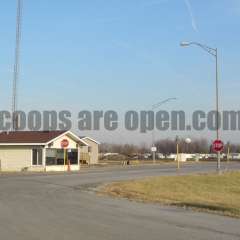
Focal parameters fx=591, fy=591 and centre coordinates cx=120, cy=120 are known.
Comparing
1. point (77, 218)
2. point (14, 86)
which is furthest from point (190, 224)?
point (14, 86)

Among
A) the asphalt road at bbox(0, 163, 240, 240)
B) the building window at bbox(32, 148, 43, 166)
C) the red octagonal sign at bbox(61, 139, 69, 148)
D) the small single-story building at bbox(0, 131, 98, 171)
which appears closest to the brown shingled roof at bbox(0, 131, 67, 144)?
the small single-story building at bbox(0, 131, 98, 171)

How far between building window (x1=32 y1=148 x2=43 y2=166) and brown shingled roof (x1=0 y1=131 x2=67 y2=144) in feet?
3.19

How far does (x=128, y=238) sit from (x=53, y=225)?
2.71 meters

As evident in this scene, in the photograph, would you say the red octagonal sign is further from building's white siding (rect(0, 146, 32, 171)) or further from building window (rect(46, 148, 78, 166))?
building's white siding (rect(0, 146, 32, 171))

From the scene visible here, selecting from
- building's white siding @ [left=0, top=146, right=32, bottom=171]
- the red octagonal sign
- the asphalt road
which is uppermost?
the red octagonal sign

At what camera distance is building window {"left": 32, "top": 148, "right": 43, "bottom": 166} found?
55.9m

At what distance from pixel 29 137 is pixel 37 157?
2702 mm

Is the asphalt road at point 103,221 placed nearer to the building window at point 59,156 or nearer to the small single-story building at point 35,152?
the small single-story building at point 35,152

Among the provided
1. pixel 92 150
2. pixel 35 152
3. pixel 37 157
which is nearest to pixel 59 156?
pixel 37 157

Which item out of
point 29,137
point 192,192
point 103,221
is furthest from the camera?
point 29,137

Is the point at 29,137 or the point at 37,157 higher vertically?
the point at 29,137

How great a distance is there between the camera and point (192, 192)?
27.5 m

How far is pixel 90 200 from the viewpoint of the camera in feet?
72.3

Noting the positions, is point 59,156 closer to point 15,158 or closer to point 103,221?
point 15,158
